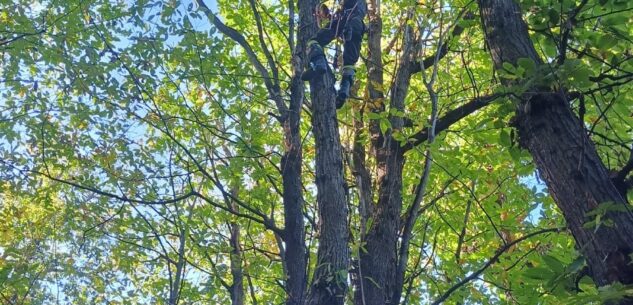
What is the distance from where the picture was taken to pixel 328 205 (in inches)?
160

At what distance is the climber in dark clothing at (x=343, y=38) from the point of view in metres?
4.50

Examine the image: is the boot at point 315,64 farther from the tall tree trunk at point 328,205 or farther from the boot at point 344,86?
the boot at point 344,86

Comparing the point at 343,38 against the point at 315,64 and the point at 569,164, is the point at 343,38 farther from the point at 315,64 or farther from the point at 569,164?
the point at 569,164

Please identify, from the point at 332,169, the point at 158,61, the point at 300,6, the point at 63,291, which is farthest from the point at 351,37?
the point at 63,291

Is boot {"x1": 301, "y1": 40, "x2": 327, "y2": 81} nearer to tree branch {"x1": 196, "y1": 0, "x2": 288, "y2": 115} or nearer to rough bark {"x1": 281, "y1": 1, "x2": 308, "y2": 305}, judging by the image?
rough bark {"x1": 281, "y1": 1, "x2": 308, "y2": 305}

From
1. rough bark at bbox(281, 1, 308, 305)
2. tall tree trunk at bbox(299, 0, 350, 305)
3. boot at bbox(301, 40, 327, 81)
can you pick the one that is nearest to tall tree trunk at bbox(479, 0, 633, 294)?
tall tree trunk at bbox(299, 0, 350, 305)

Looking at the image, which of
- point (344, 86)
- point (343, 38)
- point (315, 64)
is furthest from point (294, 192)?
point (315, 64)

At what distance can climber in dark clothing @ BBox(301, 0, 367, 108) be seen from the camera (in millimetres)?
4504

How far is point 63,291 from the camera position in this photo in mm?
10023

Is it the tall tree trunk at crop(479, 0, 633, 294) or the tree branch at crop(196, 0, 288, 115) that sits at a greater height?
the tree branch at crop(196, 0, 288, 115)

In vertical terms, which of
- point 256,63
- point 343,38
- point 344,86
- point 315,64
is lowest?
point 315,64

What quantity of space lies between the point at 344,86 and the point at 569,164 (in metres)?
3.11

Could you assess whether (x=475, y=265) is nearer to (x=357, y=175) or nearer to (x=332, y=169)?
(x=357, y=175)

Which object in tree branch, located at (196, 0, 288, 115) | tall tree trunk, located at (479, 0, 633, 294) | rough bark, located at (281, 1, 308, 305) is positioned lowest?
tall tree trunk, located at (479, 0, 633, 294)
